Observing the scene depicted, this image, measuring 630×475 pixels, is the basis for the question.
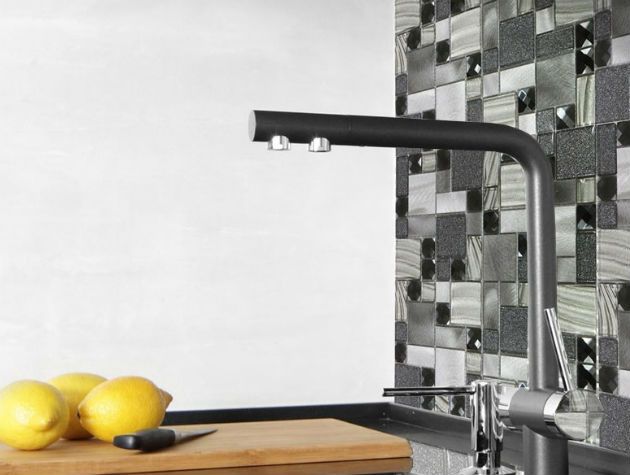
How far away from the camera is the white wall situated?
1677 millimetres

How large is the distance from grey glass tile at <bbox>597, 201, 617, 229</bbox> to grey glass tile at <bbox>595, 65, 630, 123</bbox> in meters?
0.12

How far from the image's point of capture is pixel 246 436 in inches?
48.8

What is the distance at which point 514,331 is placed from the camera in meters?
1.56

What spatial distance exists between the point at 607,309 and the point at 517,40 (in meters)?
0.46

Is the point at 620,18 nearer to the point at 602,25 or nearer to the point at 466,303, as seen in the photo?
the point at 602,25

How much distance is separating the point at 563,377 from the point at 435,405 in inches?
33.0

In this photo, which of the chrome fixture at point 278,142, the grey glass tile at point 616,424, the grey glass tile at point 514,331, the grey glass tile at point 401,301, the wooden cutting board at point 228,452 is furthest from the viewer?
the grey glass tile at point 401,301

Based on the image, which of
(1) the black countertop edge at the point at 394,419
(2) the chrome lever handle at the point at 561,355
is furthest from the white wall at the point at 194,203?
(2) the chrome lever handle at the point at 561,355

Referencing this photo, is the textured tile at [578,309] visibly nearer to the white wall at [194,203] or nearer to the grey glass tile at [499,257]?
the grey glass tile at [499,257]

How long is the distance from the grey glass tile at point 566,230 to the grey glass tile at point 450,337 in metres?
→ 0.29

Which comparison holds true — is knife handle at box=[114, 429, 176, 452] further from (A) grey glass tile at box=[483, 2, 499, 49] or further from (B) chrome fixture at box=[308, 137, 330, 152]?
(A) grey glass tile at box=[483, 2, 499, 49]

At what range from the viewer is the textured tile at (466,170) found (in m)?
1.66

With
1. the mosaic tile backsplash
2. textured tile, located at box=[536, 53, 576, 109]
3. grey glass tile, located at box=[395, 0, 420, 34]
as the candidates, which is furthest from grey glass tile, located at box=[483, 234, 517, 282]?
grey glass tile, located at box=[395, 0, 420, 34]

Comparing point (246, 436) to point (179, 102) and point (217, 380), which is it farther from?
point (179, 102)
